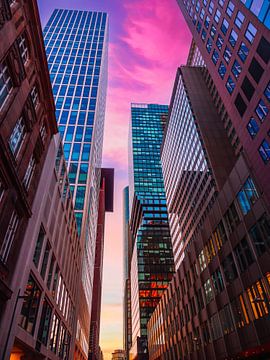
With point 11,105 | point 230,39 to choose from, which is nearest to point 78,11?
point 230,39

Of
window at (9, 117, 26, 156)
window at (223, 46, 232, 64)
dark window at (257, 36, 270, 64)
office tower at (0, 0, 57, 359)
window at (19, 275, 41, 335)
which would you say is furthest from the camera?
window at (223, 46, 232, 64)

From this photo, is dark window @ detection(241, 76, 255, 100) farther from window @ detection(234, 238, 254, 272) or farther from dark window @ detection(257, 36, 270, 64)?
window @ detection(234, 238, 254, 272)

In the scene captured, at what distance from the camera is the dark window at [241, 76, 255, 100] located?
3234 cm

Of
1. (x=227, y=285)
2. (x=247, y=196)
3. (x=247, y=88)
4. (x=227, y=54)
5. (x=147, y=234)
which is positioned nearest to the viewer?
(x=247, y=196)

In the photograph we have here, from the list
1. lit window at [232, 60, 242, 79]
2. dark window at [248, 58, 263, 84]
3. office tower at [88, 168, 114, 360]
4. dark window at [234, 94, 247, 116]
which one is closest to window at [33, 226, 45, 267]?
dark window at [234, 94, 247, 116]

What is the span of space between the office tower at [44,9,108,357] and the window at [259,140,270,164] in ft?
130

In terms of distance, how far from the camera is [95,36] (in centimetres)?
12331

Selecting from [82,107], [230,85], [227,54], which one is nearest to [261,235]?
[230,85]

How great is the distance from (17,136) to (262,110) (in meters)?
26.5

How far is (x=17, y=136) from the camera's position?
21.5 meters

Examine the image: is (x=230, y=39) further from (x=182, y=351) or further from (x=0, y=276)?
(x=182, y=351)

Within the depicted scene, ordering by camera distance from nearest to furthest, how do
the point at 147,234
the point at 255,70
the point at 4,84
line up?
1. the point at 4,84
2. the point at 255,70
3. the point at 147,234

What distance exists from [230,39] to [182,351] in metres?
50.1

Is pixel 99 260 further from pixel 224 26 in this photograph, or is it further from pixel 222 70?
pixel 224 26
